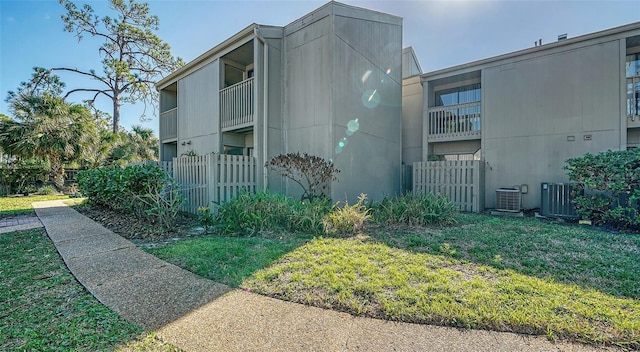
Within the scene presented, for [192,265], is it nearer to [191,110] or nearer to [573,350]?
[573,350]

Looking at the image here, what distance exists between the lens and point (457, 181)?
9180 millimetres

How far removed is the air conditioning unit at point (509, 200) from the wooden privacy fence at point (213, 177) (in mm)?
7611

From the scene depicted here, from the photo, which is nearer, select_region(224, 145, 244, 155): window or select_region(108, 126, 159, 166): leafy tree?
select_region(224, 145, 244, 155): window

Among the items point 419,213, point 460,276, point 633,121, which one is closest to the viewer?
point 460,276

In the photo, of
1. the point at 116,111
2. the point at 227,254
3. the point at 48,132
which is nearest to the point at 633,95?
the point at 227,254

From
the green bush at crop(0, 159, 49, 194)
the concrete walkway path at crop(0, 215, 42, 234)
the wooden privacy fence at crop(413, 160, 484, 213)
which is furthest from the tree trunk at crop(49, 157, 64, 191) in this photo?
the wooden privacy fence at crop(413, 160, 484, 213)

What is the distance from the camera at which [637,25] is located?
736 cm

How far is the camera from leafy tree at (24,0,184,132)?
21.1 meters

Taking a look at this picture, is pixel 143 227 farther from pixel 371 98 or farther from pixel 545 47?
pixel 545 47

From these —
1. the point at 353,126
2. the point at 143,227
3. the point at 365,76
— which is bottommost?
the point at 143,227

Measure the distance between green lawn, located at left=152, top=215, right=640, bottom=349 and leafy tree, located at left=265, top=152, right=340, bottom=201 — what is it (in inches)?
83.5

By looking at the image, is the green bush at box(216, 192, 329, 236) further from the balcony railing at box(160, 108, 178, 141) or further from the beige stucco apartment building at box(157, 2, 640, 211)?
the balcony railing at box(160, 108, 178, 141)

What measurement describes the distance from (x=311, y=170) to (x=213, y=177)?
2545 mm

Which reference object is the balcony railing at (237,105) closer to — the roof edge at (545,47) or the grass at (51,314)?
the grass at (51,314)
